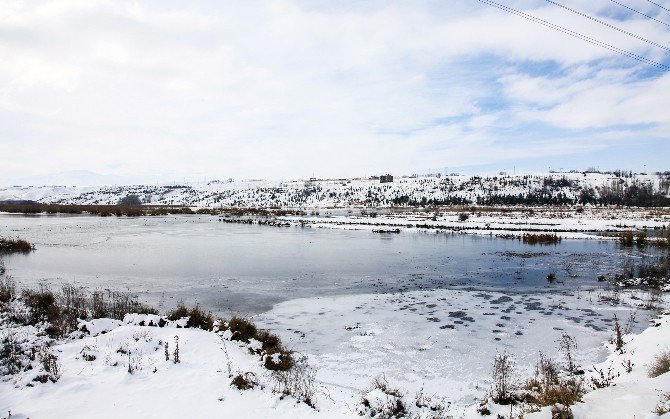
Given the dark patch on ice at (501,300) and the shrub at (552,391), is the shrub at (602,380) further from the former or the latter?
the dark patch on ice at (501,300)

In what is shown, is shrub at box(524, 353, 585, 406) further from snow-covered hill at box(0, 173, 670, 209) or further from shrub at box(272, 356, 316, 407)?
snow-covered hill at box(0, 173, 670, 209)

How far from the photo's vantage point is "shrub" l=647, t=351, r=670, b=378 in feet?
21.7

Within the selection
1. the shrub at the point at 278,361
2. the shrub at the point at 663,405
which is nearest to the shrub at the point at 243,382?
the shrub at the point at 278,361

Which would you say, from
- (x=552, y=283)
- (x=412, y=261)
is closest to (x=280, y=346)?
(x=552, y=283)

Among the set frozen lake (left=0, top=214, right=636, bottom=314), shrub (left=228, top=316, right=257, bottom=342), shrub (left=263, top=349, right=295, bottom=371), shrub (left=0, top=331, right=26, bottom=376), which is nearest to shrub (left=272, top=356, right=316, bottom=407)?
shrub (left=263, top=349, right=295, bottom=371)

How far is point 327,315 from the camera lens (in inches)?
506

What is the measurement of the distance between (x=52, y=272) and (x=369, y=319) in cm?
1559

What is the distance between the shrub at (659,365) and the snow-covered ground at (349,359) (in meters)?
0.31

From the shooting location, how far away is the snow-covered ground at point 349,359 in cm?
648

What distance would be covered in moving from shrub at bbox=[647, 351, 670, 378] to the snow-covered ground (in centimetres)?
31

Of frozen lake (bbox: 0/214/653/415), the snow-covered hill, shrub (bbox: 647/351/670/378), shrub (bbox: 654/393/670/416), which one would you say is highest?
the snow-covered hill

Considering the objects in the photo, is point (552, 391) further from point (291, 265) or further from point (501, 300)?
point (291, 265)

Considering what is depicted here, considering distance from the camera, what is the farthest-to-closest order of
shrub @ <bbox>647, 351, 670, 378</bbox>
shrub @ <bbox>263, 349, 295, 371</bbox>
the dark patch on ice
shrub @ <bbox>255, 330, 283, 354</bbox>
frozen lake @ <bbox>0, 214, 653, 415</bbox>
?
the dark patch on ice < shrub @ <bbox>255, 330, 283, 354</bbox> < frozen lake @ <bbox>0, 214, 653, 415</bbox> < shrub @ <bbox>263, 349, 295, 371</bbox> < shrub @ <bbox>647, 351, 670, 378</bbox>

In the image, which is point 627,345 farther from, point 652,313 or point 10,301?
point 10,301
